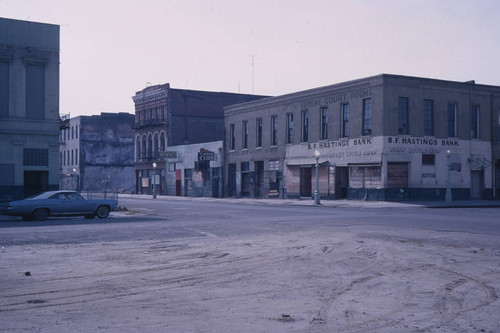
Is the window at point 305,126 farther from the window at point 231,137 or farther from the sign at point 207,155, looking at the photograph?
the sign at point 207,155

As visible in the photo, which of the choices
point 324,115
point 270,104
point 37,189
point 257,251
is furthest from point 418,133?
point 257,251

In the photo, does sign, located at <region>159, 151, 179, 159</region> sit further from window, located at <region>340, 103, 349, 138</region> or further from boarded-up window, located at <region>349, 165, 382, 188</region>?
boarded-up window, located at <region>349, 165, 382, 188</region>

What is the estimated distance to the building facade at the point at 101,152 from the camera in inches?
3278

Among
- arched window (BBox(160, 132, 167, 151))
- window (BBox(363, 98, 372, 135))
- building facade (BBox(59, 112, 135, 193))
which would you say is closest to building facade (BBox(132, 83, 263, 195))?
arched window (BBox(160, 132, 167, 151))

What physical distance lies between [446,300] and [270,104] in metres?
46.0

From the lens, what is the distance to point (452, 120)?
44688mm

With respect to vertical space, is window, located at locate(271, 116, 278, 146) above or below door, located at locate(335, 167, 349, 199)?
above

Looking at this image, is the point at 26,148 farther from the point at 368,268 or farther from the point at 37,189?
the point at 368,268

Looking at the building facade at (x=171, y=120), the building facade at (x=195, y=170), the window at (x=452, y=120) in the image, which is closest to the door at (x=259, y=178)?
the building facade at (x=195, y=170)

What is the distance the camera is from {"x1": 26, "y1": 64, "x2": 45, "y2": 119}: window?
33812 millimetres

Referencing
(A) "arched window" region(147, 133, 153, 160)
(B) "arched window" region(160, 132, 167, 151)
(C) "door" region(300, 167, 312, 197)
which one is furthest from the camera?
(A) "arched window" region(147, 133, 153, 160)

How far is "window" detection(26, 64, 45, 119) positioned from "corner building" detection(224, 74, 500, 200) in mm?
22100

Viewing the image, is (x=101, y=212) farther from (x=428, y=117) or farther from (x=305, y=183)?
(x=428, y=117)

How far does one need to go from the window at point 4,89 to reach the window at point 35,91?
3.67ft
